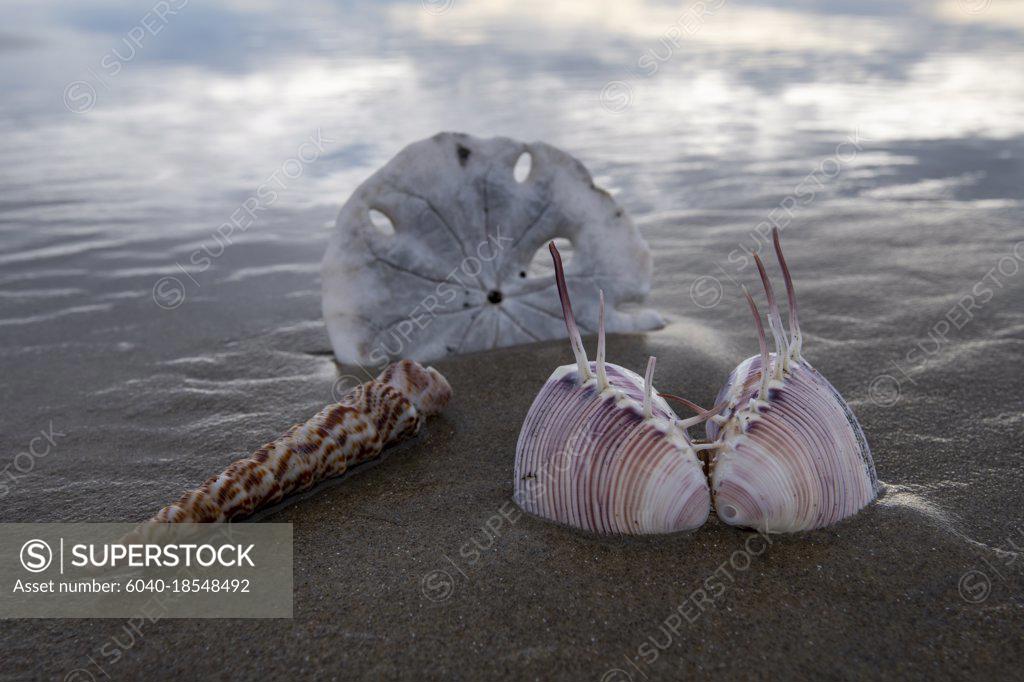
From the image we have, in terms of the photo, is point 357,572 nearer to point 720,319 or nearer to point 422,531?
point 422,531

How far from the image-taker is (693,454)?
1919 millimetres

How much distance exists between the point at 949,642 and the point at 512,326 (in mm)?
2028

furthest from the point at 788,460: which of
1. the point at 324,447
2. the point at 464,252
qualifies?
the point at 464,252

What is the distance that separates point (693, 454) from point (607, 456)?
208mm

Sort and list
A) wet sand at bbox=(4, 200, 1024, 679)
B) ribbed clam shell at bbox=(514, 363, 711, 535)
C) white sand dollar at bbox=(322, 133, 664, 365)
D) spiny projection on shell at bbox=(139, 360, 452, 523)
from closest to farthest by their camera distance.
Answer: wet sand at bbox=(4, 200, 1024, 679), ribbed clam shell at bbox=(514, 363, 711, 535), spiny projection on shell at bbox=(139, 360, 452, 523), white sand dollar at bbox=(322, 133, 664, 365)

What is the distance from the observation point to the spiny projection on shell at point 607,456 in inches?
75.1

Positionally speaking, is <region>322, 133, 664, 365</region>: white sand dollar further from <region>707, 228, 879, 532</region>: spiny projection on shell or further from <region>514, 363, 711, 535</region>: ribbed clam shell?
<region>707, 228, 879, 532</region>: spiny projection on shell

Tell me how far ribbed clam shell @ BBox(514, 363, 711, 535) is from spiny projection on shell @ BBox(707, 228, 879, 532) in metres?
0.10

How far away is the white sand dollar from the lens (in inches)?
125

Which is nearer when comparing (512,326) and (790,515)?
(790,515)

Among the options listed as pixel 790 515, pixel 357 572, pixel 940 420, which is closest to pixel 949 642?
pixel 790 515

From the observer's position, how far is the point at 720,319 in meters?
3.77

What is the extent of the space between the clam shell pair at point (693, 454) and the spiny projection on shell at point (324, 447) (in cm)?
59

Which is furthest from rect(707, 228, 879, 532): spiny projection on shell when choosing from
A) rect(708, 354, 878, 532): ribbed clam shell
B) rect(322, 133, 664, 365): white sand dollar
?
rect(322, 133, 664, 365): white sand dollar
